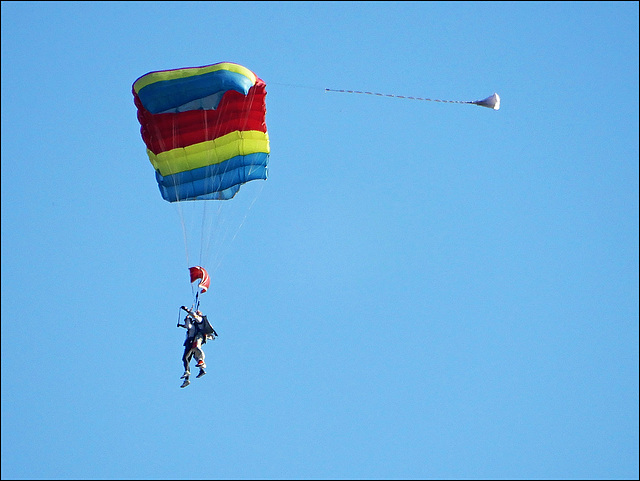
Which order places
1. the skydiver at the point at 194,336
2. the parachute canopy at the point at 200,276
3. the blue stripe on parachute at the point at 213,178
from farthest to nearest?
1. the blue stripe on parachute at the point at 213,178
2. the parachute canopy at the point at 200,276
3. the skydiver at the point at 194,336

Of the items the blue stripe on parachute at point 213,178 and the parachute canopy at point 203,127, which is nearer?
the parachute canopy at point 203,127

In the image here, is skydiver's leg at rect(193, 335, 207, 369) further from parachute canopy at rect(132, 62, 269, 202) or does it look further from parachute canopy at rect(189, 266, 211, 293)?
parachute canopy at rect(132, 62, 269, 202)

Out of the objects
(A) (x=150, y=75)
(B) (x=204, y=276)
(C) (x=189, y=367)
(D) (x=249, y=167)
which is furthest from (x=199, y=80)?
(C) (x=189, y=367)

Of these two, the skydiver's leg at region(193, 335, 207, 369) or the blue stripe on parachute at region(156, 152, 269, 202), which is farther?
the blue stripe on parachute at region(156, 152, 269, 202)

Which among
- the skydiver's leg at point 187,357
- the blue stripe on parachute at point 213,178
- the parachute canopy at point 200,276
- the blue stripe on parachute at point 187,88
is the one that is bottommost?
the skydiver's leg at point 187,357

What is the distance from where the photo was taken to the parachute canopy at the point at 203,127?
15.8 metres

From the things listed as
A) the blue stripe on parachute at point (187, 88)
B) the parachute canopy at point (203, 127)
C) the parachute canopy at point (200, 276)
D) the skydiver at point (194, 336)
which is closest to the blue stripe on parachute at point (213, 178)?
the parachute canopy at point (203, 127)

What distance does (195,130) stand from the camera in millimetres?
16484

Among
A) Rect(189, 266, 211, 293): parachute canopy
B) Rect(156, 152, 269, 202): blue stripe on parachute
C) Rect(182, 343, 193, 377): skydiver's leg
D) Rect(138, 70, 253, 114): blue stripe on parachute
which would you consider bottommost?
Rect(182, 343, 193, 377): skydiver's leg

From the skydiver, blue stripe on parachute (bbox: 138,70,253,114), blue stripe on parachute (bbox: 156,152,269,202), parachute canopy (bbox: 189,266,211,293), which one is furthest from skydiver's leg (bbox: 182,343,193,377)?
blue stripe on parachute (bbox: 138,70,253,114)

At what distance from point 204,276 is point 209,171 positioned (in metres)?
1.86

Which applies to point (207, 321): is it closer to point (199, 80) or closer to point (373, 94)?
point (199, 80)

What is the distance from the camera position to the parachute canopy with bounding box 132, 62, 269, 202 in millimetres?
15797

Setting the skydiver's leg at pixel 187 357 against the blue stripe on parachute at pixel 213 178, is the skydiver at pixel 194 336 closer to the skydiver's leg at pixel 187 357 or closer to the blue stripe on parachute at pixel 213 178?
the skydiver's leg at pixel 187 357
